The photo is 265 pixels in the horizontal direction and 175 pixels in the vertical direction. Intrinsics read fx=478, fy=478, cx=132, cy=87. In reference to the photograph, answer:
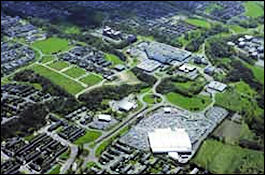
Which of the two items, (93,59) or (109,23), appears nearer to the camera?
(93,59)

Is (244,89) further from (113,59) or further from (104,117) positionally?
(104,117)

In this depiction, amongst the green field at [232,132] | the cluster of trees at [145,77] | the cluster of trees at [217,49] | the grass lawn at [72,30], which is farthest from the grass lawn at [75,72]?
the green field at [232,132]

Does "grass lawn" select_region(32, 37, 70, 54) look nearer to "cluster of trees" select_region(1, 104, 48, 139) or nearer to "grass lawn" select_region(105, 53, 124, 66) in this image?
"grass lawn" select_region(105, 53, 124, 66)

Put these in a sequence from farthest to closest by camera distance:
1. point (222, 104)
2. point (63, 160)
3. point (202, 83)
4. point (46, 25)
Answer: point (46, 25) < point (202, 83) < point (222, 104) < point (63, 160)

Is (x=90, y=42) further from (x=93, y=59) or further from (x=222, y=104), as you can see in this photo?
(x=222, y=104)

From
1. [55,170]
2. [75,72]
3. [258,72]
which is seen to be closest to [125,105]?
[75,72]

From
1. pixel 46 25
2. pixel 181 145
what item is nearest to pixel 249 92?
pixel 181 145
